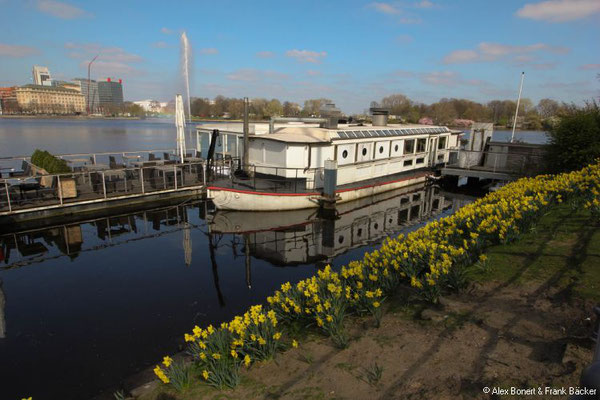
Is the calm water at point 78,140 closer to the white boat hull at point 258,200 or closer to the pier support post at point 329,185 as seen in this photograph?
the pier support post at point 329,185

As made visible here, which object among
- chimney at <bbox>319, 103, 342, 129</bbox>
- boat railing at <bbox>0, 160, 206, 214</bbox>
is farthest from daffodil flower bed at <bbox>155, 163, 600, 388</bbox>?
boat railing at <bbox>0, 160, 206, 214</bbox>

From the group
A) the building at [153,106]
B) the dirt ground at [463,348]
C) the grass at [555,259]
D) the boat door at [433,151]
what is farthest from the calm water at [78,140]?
the building at [153,106]

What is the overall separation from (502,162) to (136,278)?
22.0 m

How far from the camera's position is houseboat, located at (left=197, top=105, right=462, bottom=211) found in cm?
1538

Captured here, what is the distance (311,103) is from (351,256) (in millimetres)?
107550

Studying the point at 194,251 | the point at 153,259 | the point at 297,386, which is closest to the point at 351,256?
the point at 194,251

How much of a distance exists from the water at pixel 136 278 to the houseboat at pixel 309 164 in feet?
2.87

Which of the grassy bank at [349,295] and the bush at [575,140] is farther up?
the bush at [575,140]

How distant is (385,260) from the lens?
6109 mm

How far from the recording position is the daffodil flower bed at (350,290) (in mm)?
4328

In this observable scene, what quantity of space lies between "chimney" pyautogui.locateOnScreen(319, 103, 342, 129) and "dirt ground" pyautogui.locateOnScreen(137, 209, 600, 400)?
14080 millimetres

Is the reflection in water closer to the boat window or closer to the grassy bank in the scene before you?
the grassy bank

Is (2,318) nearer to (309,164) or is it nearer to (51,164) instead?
(51,164)

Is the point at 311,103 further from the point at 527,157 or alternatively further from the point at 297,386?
the point at 297,386
